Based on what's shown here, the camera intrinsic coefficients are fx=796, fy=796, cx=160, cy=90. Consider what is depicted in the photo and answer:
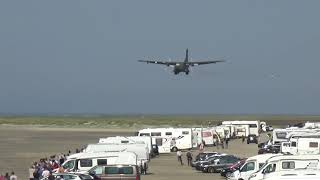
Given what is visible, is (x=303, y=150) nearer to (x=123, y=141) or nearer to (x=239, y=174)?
(x=123, y=141)

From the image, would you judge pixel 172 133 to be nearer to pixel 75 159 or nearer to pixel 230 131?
pixel 230 131

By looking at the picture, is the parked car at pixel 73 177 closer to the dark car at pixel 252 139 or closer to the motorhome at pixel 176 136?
the motorhome at pixel 176 136

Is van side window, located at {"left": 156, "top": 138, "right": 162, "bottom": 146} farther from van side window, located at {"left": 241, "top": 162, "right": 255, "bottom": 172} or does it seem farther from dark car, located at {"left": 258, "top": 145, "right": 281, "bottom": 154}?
van side window, located at {"left": 241, "top": 162, "right": 255, "bottom": 172}

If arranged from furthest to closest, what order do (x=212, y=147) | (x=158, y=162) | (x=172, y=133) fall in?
(x=212, y=147)
(x=172, y=133)
(x=158, y=162)

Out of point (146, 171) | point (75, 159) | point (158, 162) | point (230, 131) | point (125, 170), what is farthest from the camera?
point (230, 131)

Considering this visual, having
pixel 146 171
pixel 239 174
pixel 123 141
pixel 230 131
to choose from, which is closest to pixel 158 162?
pixel 123 141

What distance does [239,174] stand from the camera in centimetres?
4059

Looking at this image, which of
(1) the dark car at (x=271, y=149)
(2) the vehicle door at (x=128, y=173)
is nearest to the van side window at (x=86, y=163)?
(2) the vehicle door at (x=128, y=173)

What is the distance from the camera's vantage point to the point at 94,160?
149 ft

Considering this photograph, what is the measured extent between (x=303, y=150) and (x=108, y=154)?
58.5 feet

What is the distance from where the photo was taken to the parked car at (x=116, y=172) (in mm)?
39344

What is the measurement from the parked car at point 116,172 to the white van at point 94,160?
14.7ft

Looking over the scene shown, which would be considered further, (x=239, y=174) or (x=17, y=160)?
(x=17, y=160)

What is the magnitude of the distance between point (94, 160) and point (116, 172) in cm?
569
